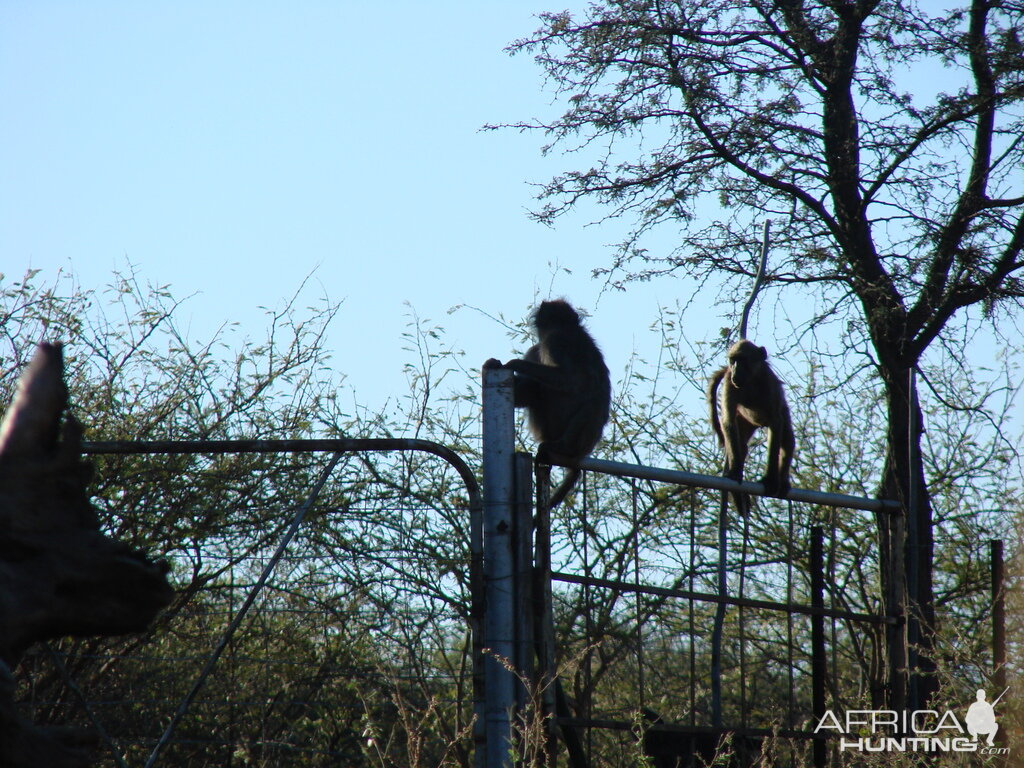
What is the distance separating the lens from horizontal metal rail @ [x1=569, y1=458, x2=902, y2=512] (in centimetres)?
437

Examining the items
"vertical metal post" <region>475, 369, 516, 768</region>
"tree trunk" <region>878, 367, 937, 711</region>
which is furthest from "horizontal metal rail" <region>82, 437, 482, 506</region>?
"tree trunk" <region>878, 367, 937, 711</region>

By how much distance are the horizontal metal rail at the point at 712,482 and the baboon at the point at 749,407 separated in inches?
44.9

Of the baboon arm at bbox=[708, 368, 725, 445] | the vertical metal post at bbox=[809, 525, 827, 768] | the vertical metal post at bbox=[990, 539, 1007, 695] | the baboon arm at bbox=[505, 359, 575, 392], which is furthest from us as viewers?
the baboon arm at bbox=[708, 368, 725, 445]

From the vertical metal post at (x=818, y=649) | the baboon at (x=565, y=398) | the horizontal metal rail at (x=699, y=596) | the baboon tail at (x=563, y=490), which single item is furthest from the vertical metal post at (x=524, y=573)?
the baboon at (x=565, y=398)

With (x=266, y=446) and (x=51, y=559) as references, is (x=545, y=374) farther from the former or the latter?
(x=51, y=559)

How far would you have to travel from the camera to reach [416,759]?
327cm

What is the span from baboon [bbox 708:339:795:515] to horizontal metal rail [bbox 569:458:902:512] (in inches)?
44.9

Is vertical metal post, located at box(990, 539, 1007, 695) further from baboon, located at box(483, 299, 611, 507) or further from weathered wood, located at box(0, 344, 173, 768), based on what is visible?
weathered wood, located at box(0, 344, 173, 768)

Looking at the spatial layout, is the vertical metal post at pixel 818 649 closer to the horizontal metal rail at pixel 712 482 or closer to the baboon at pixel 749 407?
the horizontal metal rail at pixel 712 482

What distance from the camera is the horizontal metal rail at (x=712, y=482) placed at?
4.37 m

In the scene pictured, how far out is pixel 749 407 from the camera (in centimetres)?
710

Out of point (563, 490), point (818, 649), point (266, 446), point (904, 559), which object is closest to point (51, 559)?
point (266, 446)

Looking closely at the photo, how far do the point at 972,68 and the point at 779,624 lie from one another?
418 centimetres

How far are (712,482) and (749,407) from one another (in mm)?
2239
